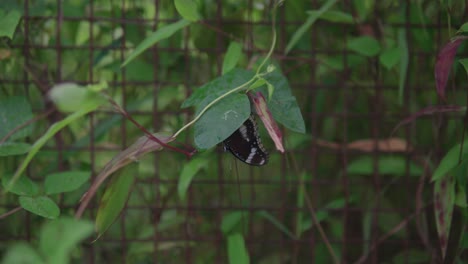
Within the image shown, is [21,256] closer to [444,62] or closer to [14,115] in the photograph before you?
[14,115]

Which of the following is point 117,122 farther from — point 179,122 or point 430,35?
point 430,35

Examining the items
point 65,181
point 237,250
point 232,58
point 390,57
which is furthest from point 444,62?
point 65,181

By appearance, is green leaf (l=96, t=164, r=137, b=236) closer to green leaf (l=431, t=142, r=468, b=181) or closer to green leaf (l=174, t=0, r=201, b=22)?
green leaf (l=174, t=0, r=201, b=22)

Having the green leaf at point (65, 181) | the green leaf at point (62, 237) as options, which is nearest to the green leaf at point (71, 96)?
the green leaf at point (62, 237)

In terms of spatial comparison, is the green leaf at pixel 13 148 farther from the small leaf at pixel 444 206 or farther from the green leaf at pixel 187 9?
the small leaf at pixel 444 206

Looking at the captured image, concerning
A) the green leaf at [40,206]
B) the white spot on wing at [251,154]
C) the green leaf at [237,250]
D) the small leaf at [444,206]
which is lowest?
the green leaf at [237,250]

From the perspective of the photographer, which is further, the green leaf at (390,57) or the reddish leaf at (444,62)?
the green leaf at (390,57)

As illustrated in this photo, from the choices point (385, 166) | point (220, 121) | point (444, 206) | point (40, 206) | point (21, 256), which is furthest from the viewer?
point (385, 166)

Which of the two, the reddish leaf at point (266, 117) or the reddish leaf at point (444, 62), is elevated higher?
the reddish leaf at point (444, 62)

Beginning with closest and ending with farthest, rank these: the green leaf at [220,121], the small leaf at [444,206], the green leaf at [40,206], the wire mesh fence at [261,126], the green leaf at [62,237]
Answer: the green leaf at [62,237] < the green leaf at [220,121] < the green leaf at [40,206] < the small leaf at [444,206] < the wire mesh fence at [261,126]
